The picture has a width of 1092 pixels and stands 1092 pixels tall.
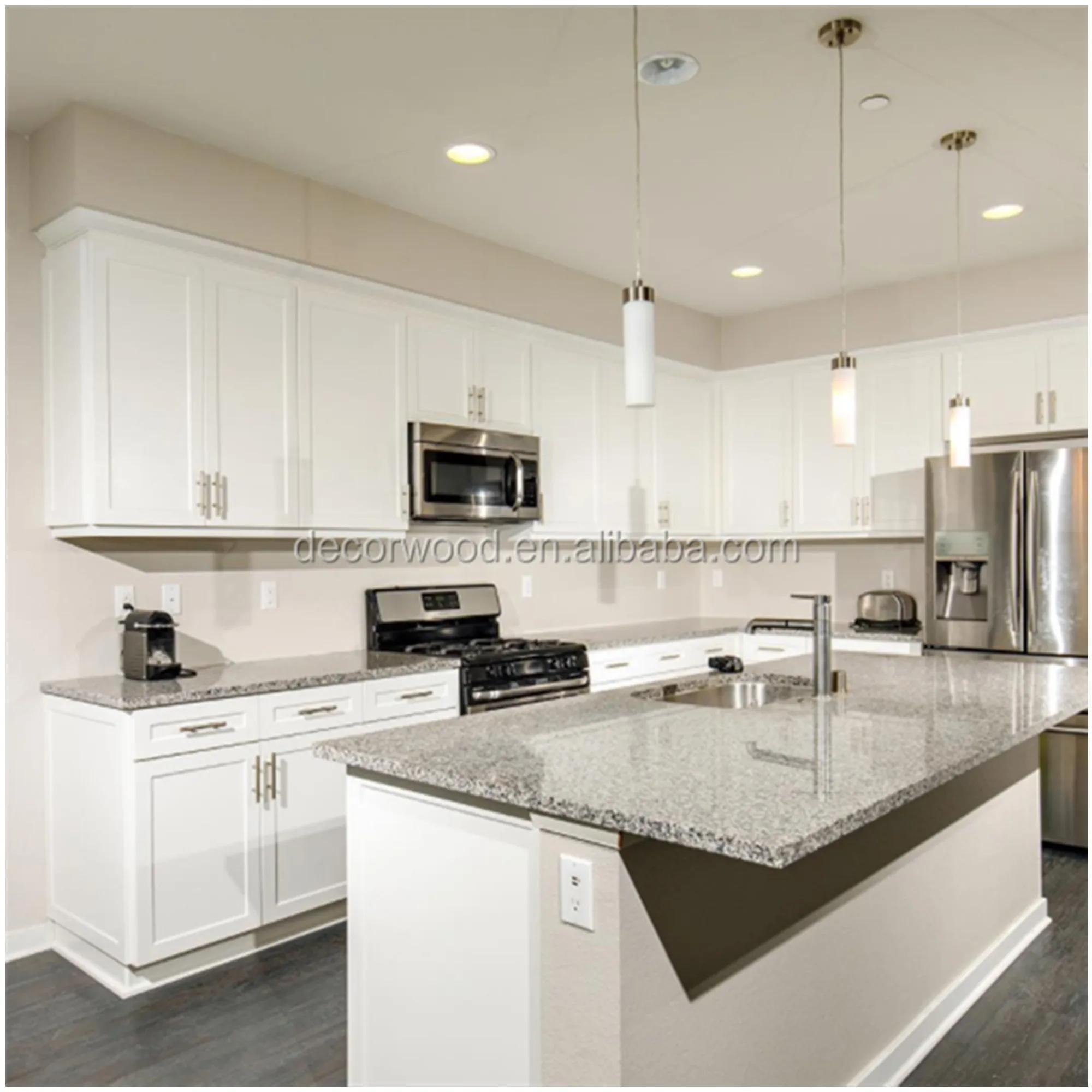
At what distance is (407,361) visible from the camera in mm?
3791

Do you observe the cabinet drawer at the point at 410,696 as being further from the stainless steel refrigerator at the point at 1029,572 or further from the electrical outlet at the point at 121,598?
the stainless steel refrigerator at the point at 1029,572

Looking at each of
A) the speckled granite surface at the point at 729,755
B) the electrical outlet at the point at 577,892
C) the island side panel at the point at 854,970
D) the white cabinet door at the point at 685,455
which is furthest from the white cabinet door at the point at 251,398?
the white cabinet door at the point at 685,455

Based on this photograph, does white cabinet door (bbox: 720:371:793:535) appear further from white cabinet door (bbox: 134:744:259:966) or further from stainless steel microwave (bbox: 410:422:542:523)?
white cabinet door (bbox: 134:744:259:966)

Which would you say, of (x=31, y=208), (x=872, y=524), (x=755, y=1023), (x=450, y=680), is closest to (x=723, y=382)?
(x=872, y=524)

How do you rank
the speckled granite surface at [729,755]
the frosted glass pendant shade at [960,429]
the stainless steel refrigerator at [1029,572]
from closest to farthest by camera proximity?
the speckled granite surface at [729,755], the frosted glass pendant shade at [960,429], the stainless steel refrigerator at [1029,572]

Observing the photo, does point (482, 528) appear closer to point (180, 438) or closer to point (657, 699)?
point (180, 438)

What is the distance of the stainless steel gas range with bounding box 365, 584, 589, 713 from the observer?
3.67 meters

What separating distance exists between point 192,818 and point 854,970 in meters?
1.91

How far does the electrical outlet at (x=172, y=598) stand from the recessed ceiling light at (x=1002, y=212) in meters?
3.56

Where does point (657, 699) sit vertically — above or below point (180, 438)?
below

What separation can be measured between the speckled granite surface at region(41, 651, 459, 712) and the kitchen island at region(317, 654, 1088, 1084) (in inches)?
37.5

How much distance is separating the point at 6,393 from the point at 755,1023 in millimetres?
2837

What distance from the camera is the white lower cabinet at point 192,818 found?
2.72 meters

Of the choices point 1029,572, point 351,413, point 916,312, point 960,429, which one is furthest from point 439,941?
point 916,312
